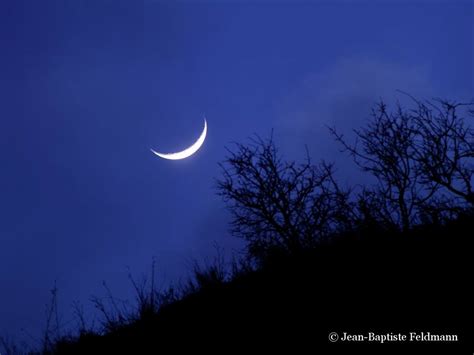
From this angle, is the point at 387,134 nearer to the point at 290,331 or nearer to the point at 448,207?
the point at 448,207

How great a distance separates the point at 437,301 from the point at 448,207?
422 centimetres

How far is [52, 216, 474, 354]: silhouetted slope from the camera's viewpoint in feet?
8.64

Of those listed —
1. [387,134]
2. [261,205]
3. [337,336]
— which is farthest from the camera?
[261,205]

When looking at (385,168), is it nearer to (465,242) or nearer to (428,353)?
(465,242)

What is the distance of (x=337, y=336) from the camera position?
265 centimetres

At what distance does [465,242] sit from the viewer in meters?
3.50

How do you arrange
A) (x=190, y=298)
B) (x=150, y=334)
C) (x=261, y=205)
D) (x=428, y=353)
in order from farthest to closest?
(x=261, y=205), (x=190, y=298), (x=150, y=334), (x=428, y=353)

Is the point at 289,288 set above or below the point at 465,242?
below

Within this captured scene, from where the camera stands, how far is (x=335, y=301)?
10.2 ft

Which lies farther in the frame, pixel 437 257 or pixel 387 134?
pixel 387 134

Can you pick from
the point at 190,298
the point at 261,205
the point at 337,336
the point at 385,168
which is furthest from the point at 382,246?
the point at 261,205

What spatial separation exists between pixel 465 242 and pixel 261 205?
13.2m

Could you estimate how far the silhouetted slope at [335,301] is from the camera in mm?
2635

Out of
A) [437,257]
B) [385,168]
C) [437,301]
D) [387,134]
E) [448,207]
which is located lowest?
[437,301]
